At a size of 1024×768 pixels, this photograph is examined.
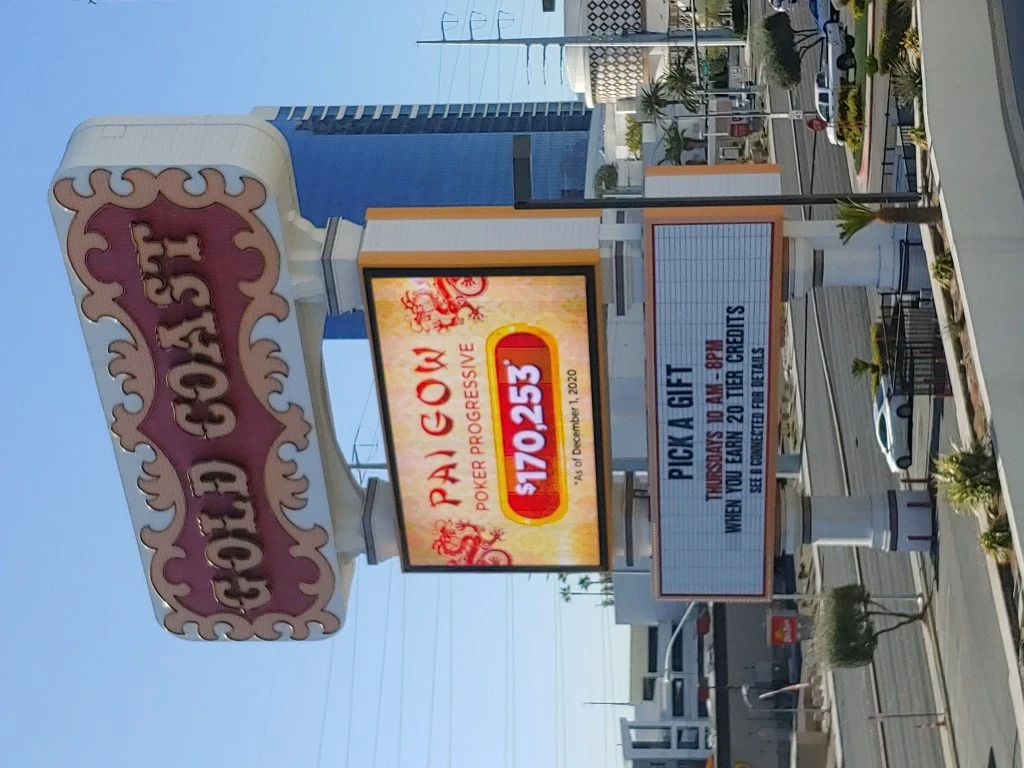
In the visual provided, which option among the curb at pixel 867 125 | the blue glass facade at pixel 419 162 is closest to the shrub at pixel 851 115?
the curb at pixel 867 125

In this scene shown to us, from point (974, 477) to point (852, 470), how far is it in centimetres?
1106

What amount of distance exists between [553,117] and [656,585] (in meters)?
48.3

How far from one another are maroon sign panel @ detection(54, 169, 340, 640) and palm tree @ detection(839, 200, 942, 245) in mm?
7984

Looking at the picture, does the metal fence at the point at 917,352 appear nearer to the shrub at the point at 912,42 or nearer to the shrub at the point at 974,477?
the shrub at the point at 912,42

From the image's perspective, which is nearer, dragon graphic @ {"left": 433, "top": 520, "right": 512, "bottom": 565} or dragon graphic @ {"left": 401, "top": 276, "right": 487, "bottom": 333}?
dragon graphic @ {"left": 401, "top": 276, "right": 487, "bottom": 333}

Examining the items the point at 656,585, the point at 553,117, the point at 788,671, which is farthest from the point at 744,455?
the point at 553,117

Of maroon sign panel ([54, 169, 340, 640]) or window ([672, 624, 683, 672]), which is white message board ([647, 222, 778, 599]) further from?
window ([672, 624, 683, 672])

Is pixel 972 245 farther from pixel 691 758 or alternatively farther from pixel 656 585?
pixel 691 758

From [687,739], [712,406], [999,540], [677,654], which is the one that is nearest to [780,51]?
[712,406]

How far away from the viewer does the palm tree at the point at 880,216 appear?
16.5 metres

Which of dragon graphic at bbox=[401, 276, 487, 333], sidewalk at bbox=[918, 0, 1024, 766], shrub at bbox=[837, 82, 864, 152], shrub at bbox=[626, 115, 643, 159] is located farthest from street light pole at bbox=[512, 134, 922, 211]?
shrub at bbox=[626, 115, 643, 159]

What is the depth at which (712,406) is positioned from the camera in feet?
57.6

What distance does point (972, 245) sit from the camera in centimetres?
1583

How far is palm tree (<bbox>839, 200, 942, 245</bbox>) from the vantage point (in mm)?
16484
